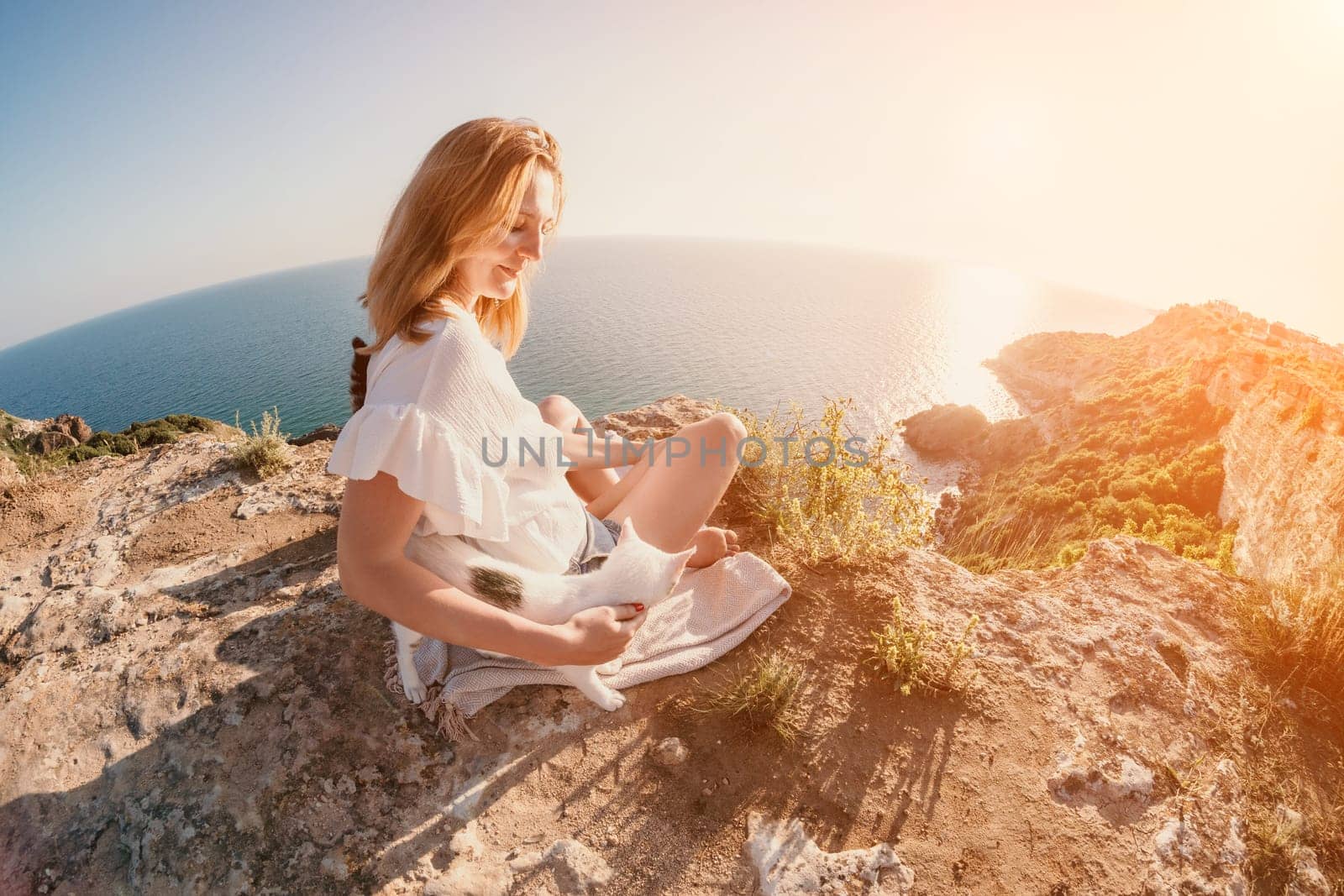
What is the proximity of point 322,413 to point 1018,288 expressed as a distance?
8005 inches

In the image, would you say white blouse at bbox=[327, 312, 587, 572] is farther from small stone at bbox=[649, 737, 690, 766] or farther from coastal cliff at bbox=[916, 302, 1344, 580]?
coastal cliff at bbox=[916, 302, 1344, 580]

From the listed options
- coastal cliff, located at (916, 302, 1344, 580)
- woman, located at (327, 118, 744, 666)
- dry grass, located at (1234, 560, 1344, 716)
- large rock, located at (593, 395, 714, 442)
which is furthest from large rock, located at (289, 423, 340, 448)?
coastal cliff, located at (916, 302, 1344, 580)

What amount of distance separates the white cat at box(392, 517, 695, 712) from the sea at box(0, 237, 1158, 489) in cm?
1154

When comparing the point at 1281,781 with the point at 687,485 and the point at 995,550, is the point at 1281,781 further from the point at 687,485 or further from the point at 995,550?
the point at 995,550

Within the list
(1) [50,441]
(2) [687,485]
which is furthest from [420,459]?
(1) [50,441]

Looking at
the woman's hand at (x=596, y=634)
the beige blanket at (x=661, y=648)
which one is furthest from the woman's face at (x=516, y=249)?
the beige blanket at (x=661, y=648)

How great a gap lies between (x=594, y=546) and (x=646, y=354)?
4649cm

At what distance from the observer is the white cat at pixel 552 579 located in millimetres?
1911

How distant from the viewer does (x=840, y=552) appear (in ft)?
11.9

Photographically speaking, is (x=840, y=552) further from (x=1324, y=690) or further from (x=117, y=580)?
(x=117, y=580)

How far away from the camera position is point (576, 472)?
135 inches

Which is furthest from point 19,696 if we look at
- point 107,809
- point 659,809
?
point 659,809

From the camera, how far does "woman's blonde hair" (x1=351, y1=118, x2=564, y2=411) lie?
75.8 inches

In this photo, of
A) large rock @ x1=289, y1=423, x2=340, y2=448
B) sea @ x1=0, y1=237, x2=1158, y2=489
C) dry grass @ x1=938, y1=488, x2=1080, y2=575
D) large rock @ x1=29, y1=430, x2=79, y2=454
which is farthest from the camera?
sea @ x1=0, y1=237, x2=1158, y2=489
